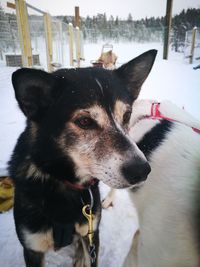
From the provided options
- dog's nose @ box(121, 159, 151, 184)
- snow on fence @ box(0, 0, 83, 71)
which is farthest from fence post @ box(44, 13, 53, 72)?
dog's nose @ box(121, 159, 151, 184)

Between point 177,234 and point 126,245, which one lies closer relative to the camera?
point 177,234

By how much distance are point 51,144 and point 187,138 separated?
0.82 meters

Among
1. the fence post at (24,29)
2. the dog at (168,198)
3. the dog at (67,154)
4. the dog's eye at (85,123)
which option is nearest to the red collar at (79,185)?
the dog at (67,154)

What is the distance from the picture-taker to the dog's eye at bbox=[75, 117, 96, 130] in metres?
1.37

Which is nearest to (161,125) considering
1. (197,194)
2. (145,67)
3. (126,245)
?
(145,67)

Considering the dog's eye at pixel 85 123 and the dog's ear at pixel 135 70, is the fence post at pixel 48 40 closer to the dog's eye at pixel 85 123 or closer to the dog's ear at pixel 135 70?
the dog's ear at pixel 135 70

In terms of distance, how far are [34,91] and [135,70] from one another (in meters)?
0.82

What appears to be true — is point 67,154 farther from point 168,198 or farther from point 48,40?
point 48,40

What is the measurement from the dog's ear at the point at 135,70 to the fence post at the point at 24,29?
5347 mm

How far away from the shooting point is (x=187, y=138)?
149 centimetres

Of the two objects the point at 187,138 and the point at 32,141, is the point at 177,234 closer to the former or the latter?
the point at 187,138

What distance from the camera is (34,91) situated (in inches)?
53.7

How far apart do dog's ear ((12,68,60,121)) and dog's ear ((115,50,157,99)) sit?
0.61 m

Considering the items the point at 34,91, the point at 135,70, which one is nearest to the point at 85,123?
the point at 34,91
